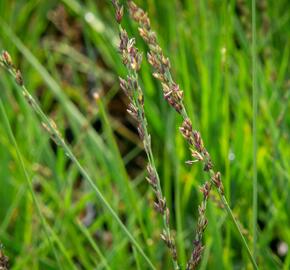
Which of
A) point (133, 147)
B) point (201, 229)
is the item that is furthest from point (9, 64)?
point (133, 147)

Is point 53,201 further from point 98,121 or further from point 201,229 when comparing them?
point 201,229

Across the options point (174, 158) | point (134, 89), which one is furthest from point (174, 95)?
point (174, 158)

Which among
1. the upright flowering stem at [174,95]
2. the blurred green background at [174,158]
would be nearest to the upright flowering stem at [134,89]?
the upright flowering stem at [174,95]

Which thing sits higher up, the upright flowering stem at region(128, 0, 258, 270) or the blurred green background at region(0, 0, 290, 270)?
the upright flowering stem at region(128, 0, 258, 270)

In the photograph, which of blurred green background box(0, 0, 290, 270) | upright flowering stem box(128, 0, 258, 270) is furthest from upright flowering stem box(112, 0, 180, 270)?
blurred green background box(0, 0, 290, 270)

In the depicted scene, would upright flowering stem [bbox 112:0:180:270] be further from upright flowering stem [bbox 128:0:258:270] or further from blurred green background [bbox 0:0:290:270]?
blurred green background [bbox 0:0:290:270]

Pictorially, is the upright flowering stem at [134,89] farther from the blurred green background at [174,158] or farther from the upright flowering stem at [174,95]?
the blurred green background at [174,158]

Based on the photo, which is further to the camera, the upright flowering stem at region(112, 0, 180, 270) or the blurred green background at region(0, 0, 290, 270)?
the blurred green background at region(0, 0, 290, 270)

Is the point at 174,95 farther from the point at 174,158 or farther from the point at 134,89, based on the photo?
the point at 174,158
